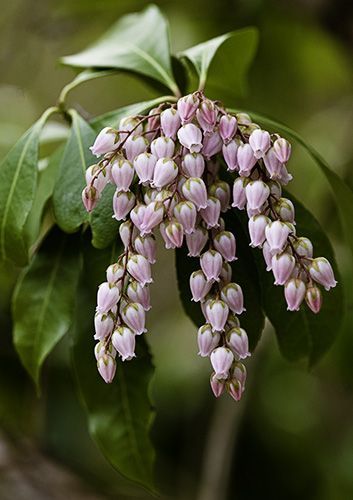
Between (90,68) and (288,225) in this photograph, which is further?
(90,68)

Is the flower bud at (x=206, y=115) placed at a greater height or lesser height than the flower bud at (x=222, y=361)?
greater

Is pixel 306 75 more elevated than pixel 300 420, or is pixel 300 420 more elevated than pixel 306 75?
pixel 306 75

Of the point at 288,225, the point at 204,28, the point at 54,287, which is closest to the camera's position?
the point at 288,225

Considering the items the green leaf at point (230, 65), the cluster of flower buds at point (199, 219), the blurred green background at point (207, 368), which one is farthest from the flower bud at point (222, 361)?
the blurred green background at point (207, 368)

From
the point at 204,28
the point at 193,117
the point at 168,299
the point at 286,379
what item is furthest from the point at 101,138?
the point at 168,299

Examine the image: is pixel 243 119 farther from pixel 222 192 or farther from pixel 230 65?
pixel 230 65

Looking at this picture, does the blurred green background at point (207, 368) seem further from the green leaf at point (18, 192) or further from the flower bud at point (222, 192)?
the flower bud at point (222, 192)

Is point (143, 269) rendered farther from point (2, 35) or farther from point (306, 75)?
point (2, 35)

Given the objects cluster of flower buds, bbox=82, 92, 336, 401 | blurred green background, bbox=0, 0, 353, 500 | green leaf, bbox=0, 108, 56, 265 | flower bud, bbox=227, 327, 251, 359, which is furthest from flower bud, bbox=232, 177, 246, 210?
blurred green background, bbox=0, 0, 353, 500
